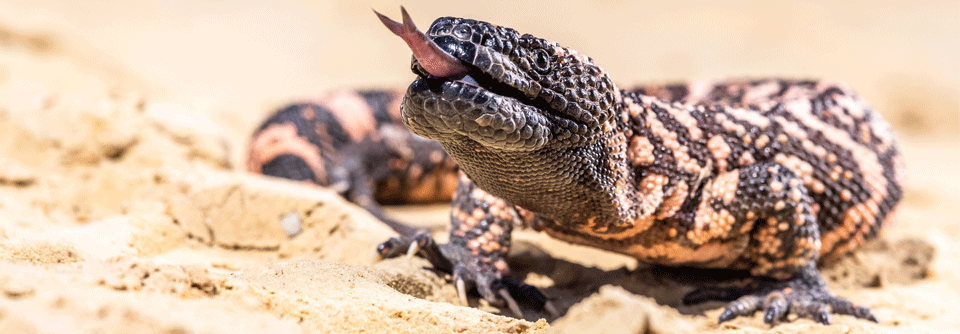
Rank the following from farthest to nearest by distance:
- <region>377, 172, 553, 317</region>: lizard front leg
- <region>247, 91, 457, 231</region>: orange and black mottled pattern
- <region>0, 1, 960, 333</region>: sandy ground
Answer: <region>247, 91, 457, 231</region>: orange and black mottled pattern
<region>377, 172, 553, 317</region>: lizard front leg
<region>0, 1, 960, 333</region>: sandy ground

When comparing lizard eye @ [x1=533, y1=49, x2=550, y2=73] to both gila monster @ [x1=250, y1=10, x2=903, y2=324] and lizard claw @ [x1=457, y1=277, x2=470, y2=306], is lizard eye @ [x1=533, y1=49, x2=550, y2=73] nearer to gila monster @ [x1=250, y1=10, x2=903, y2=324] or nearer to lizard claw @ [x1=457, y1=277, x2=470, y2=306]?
gila monster @ [x1=250, y1=10, x2=903, y2=324]

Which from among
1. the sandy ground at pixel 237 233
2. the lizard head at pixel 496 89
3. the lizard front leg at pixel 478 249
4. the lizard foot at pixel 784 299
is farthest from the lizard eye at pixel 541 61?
the lizard foot at pixel 784 299

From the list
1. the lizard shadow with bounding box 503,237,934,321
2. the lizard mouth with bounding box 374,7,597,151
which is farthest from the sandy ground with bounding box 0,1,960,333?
the lizard mouth with bounding box 374,7,597,151

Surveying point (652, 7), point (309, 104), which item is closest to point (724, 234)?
point (309, 104)

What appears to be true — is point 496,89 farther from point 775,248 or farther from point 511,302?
point 775,248

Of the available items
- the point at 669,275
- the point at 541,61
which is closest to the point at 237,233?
the point at 541,61

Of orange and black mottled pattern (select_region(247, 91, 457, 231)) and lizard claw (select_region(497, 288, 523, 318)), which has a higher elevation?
orange and black mottled pattern (select_region(247, 91, 457, 231))

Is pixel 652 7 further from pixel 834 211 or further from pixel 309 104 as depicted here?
pixel 834 211

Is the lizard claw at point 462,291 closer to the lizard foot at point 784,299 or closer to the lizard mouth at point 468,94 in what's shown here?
the lizard mouth at point 468,94
